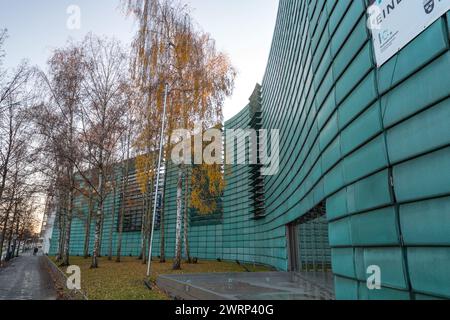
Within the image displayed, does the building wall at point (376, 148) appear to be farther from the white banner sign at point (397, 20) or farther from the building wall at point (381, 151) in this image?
the white banner sign at point (397, 20)

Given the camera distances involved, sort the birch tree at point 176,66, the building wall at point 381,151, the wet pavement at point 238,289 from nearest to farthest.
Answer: the building wall at point 381,151 < the wet pavement at point 238,289 < the birch tree at point 176,66

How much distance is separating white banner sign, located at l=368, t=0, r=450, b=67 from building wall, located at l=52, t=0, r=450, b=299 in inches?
5.3

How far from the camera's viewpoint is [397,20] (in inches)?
183

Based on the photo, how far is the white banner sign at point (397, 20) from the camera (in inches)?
158

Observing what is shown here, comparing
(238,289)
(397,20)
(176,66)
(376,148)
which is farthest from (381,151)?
(176,66)

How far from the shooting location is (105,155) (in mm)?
19984

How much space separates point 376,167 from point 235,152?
2814 centimetres

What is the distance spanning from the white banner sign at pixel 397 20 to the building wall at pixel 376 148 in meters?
0.14

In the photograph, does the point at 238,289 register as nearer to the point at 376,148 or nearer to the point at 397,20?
the point at 376,148

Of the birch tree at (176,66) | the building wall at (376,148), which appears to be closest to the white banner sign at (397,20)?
the building wall at (376,148)

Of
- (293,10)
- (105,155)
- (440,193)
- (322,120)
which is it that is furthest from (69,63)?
(440,193)

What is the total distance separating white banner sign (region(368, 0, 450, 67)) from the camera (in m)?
4.02

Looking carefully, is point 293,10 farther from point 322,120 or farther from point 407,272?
point 407,272

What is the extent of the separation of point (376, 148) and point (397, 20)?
198 centimetres
